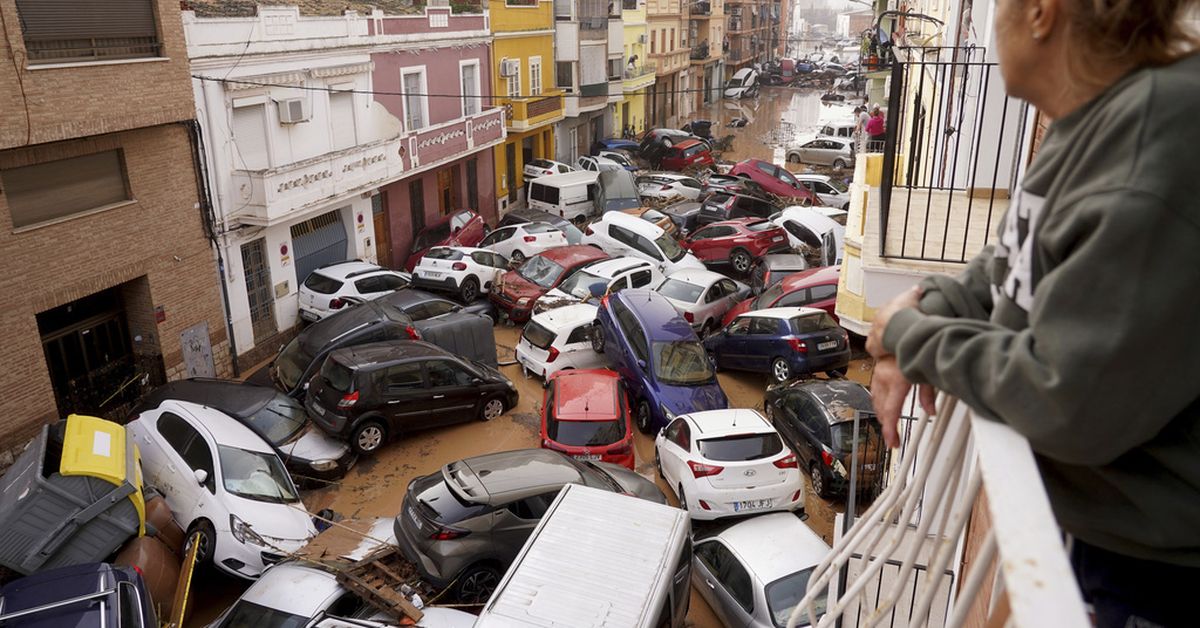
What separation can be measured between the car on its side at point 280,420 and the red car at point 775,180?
19527 millimetres

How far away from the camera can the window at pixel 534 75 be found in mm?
31031

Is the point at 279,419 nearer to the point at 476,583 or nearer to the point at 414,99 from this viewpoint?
the point at 476,583

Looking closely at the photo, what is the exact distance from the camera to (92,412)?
13750 millimetres

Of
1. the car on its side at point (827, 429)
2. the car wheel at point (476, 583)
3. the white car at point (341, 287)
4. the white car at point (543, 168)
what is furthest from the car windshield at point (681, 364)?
the white car at point (543, 168)

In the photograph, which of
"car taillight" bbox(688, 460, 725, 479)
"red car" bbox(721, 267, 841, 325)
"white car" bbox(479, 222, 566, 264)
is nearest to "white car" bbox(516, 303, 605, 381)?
"red car" bbox(721, 267, 841, 325)

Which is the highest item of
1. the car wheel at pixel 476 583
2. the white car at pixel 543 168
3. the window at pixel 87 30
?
the window at pixel 87 30

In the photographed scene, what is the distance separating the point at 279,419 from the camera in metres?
12.1

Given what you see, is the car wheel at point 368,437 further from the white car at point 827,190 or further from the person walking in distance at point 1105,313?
the white car at point 827,190

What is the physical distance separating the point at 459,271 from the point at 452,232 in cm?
491

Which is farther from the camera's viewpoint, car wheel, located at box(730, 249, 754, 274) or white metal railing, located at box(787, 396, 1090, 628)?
car wheel, located at box(730, 249, 754, 274)

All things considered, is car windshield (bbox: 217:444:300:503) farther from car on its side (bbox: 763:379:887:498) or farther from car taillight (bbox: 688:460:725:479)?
car on its side (bbox: 763:379:887:498)

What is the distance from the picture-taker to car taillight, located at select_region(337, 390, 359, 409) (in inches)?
477

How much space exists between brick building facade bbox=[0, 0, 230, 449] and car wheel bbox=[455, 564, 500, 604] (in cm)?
793

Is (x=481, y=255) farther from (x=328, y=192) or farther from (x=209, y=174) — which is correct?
(x=209, y=174)
